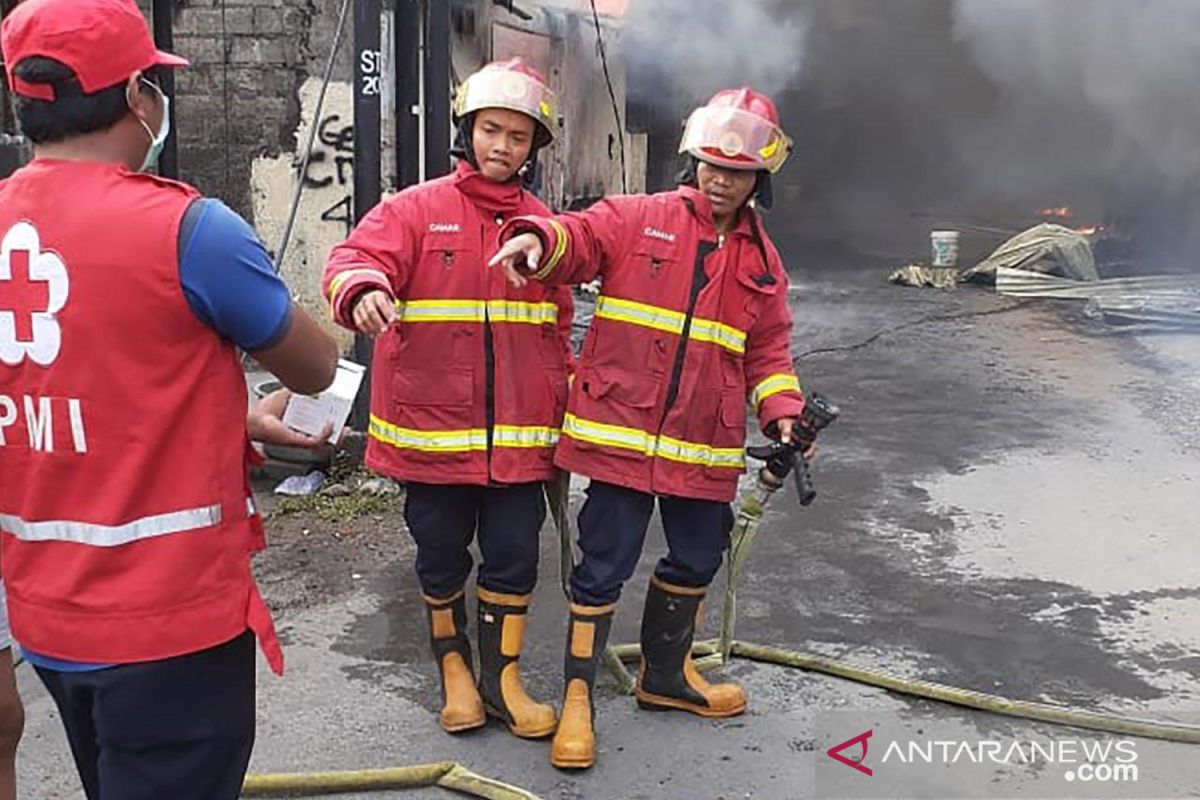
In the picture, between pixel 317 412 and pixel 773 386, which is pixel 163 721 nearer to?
pixel 317 412

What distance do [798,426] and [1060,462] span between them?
388 cm

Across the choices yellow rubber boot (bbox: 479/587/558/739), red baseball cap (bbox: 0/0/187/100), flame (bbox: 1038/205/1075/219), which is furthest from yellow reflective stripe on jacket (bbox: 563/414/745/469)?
flame (bbox: 1038/205/1075/219)

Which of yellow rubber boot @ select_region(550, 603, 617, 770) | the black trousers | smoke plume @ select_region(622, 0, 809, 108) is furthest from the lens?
smoke plume @ select_region(622, 0, 809, 108)

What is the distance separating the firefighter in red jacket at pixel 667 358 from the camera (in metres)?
3.48

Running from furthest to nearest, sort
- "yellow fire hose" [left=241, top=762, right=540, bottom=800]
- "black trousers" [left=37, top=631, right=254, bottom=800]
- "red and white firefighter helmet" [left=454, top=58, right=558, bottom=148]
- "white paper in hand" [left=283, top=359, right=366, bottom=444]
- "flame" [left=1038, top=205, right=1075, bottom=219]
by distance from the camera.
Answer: "flame" [left=1038, top=205, right=1075, bottom=219] < "red and white firefighter helmet" [left=454, top=58, right=558, bottom=148] < "yellow fire hose" [left=241, top=762, right=540, bottom=800] < "white paper in hand" [left=283, top=359, right=366, bottom=444] < "black trousers" [left=37, top=631, right=254, bottom=800]

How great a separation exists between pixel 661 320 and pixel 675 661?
3.55ft

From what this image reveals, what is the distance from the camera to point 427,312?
3.47 metres

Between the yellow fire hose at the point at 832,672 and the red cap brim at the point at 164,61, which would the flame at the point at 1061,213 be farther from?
the red cap brim at the point at 164,61

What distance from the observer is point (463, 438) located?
3.47 m

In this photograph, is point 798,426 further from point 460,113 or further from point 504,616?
point 460,113

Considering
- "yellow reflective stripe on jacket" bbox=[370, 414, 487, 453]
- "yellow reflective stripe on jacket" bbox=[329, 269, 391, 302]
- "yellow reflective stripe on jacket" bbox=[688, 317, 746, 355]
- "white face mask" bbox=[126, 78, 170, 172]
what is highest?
"white face mask" bbox=[126, 78, 170, 172]

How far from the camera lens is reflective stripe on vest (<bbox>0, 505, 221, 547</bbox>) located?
6.45 feet

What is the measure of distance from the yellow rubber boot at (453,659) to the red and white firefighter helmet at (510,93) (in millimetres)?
1449

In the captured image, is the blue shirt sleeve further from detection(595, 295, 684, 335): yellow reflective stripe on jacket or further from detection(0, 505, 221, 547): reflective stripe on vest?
detection(595, 295, 684, 335): yellow reflective stripe on jacket
